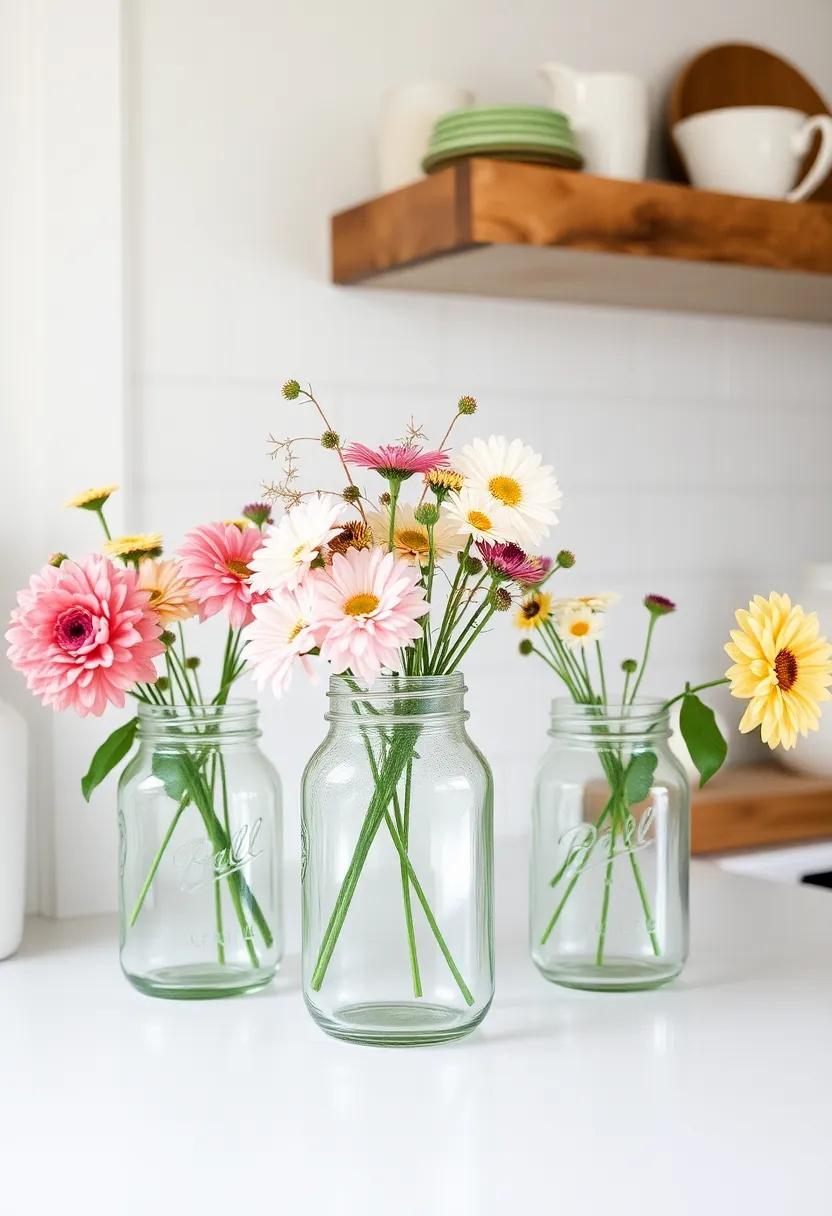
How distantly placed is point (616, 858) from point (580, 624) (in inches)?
7.3

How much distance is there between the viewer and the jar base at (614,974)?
104cm

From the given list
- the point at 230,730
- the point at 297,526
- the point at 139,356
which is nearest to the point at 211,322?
the point at 139,356

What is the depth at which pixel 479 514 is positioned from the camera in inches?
33.8

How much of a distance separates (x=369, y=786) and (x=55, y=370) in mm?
607

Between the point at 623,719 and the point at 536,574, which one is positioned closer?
the point at 536,574

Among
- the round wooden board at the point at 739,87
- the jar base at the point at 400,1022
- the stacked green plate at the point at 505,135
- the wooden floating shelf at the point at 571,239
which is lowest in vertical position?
the jar base at the point at 400,1022

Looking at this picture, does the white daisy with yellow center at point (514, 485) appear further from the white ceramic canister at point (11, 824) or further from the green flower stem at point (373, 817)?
the white ceramic canister at point (11, 824)

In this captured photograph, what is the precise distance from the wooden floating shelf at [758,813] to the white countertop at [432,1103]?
48 centimetres

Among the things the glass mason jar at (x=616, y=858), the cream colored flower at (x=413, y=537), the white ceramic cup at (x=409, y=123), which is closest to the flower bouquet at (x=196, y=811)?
the cream colored flower at (x=413, y=537)

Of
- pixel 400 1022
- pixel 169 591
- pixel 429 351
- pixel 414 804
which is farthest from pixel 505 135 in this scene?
pixel 400 1022

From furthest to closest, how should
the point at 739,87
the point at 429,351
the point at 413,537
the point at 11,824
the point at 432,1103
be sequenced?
the point at 739,87
the point at 429,351
the point at 11,824
the point at 413,537
the point at 432,1103

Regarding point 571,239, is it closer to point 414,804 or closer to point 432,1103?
point 414,804

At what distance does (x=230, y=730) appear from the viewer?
1.04m

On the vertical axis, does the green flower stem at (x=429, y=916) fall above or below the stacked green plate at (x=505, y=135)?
below
